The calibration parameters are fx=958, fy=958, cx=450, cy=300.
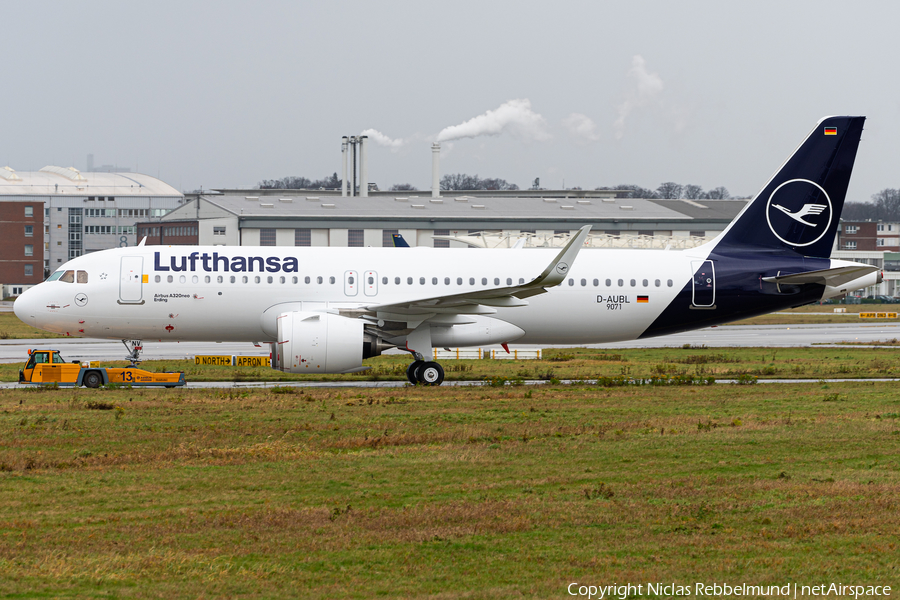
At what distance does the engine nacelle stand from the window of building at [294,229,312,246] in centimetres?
6879

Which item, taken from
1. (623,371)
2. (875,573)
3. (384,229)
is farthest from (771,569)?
(384,229)

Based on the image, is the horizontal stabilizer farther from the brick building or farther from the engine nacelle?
the brick building

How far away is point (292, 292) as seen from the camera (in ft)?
96.1

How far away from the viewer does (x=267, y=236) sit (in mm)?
Answer: 96312

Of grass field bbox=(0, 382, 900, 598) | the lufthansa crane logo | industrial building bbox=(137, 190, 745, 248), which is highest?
industrial building bbox=(137, 190, 745, 248)

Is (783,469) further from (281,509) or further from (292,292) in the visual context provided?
(292,292)

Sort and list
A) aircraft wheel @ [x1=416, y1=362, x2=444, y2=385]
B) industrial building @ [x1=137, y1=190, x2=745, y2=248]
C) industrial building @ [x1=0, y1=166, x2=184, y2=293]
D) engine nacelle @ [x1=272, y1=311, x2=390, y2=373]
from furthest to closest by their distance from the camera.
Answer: industrial building @ [x1=0, y1=166, x2=184, y2=293] → industrial building @ [x1=137, y1=190, x2=745, y2=248] → aircraft wheel @ [x1=416, y1=362, x2=444, y2=385] → engine nacelle @ [x1=272, y1=311, x2=390, y2=373]

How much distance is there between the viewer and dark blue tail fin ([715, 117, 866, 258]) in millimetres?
31734

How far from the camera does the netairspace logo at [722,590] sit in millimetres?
9523

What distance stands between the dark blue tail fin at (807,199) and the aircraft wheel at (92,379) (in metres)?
20.2

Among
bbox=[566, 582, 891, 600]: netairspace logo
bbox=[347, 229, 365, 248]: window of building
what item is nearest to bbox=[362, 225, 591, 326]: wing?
bbox=[566, 582, 891, 600]: netairspace logo

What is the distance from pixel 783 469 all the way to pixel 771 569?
6.39 metres

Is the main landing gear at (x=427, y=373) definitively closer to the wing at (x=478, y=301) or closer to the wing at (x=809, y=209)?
the wing at (x=478, y=301)

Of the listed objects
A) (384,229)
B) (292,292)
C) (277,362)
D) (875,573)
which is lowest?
(875,573)
